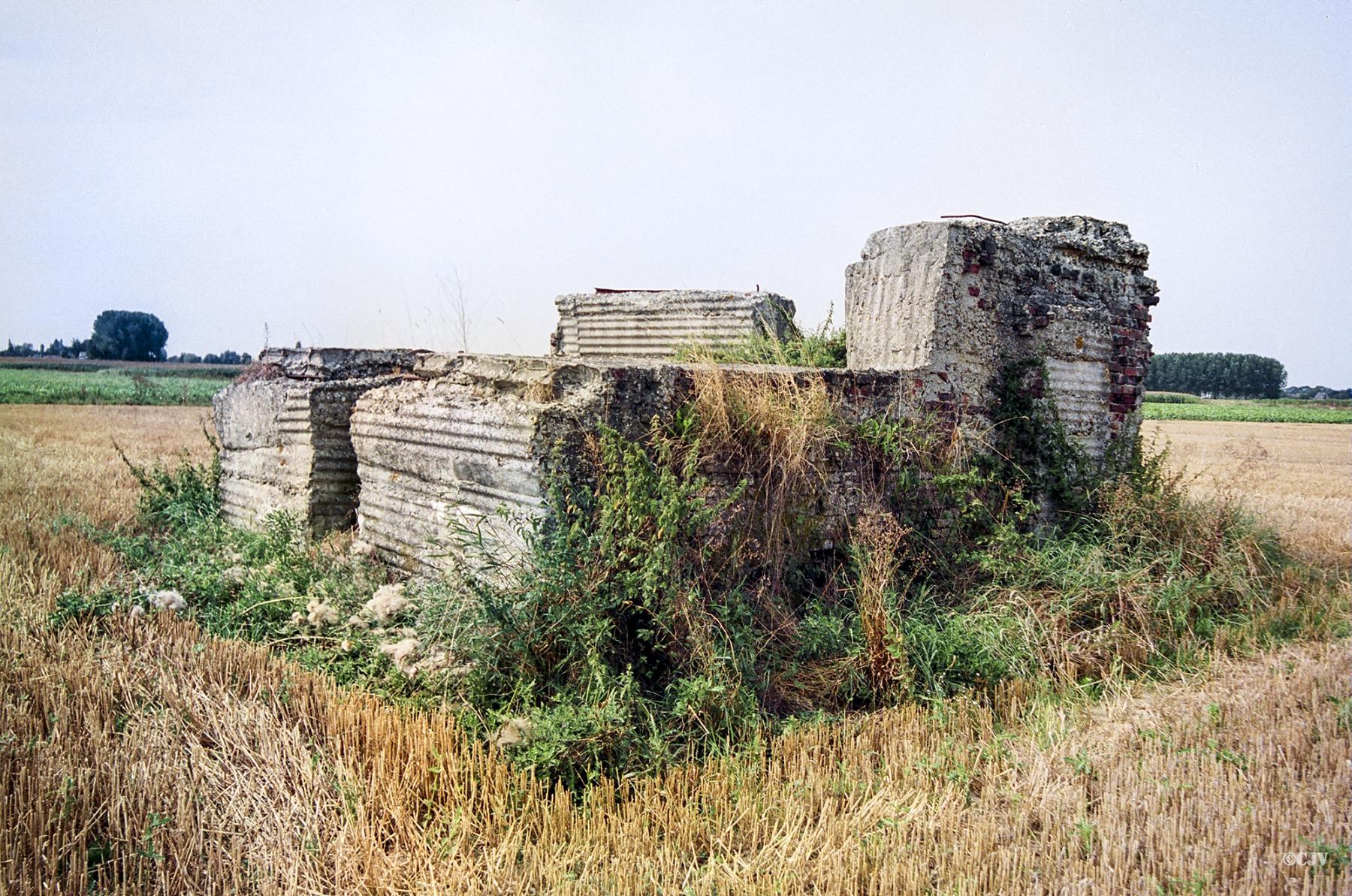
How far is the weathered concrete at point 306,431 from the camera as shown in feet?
21.1

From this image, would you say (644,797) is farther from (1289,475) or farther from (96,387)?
(96,387)

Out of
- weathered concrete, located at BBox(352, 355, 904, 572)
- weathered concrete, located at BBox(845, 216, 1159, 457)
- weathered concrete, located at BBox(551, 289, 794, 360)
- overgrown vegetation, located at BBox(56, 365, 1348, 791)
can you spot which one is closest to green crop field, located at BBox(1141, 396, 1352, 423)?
weathered concrete, located at BBox(845, 216, 1159, 457)

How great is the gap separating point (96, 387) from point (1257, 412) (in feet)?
117

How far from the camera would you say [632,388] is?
4.66m

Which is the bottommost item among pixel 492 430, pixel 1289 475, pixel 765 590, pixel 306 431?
pixel 765 590

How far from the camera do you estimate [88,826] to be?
9.71 ft

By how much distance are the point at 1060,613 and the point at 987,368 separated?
1.97 meters

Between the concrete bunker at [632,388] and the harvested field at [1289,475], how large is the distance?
142 centimetres

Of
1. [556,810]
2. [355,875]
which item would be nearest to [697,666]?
[556,810]

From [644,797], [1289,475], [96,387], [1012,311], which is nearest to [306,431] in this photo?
[644,797]

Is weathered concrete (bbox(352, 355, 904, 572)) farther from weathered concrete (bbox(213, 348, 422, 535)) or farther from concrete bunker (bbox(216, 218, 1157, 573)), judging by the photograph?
weathered concrete (bbox(213, 348, 422, 535))

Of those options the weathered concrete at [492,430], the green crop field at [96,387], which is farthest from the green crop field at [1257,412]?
the green crop field at [96,387]

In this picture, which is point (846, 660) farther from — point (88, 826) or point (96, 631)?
point (96, 631)

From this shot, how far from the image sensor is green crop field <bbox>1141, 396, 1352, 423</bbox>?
86.5ft
